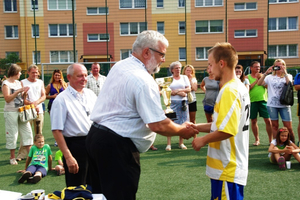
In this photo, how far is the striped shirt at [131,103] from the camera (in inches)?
111

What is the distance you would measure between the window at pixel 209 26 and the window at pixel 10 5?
19.7m

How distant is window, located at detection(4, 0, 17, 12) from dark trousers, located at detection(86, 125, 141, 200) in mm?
39418

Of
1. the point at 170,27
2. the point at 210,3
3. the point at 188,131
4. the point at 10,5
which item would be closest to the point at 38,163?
the point at 188,131

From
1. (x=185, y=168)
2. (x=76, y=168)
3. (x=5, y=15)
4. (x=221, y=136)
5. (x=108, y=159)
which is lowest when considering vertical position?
(x=185, y=168)

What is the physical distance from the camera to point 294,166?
20.8ft

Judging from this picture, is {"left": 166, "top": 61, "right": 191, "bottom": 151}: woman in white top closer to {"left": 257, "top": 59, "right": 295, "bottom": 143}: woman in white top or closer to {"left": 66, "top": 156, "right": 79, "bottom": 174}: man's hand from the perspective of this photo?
{"left": 257, "top": 59, "right": 295, "bottom": 143}: woman in white top

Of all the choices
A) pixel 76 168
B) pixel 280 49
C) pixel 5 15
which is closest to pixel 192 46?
pixel 280 49

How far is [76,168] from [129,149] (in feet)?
4.02

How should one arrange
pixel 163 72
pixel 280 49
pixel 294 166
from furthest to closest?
pixel 280 49 < pixel 163 72 < pixel 294 166

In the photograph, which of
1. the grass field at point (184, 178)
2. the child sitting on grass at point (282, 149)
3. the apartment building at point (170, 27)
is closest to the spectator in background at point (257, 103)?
the grass field at point (184, 178)

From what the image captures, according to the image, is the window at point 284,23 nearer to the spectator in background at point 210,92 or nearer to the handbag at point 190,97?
the handbag at point 190,97

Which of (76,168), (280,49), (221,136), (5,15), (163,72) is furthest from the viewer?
(5,15)

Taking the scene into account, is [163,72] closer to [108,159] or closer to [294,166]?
[294,166]

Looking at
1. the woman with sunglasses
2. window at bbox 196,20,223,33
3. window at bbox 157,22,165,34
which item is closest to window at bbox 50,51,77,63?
window at bbox 157,22,165,34
